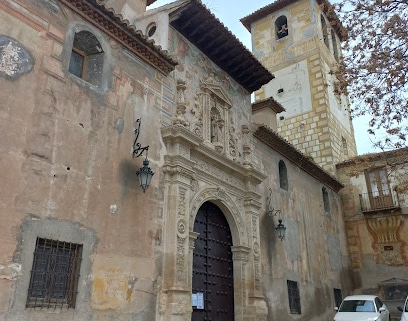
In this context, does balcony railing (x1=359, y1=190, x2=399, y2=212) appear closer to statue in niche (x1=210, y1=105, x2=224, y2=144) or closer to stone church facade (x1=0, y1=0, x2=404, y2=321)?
stone church facade (x1=0, y1=0, x2=404, y2=321)

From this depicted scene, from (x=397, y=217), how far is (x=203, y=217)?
10.6 metres

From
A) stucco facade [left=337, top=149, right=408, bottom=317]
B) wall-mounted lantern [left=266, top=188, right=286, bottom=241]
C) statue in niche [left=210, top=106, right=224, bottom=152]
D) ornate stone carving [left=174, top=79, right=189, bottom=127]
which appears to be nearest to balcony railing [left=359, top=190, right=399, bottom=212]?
stucco facade [left=337, top=149, right=408, bottom=317]

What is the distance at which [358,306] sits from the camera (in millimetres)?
11125

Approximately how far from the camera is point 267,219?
11.6 m

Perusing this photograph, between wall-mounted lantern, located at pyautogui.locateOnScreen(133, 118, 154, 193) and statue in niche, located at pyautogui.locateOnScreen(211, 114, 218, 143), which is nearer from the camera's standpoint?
wall-mounted lantern, located at pyautogui.locateOnScreen(133, 118, 154, 193)

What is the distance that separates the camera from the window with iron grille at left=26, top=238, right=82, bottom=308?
558 cm

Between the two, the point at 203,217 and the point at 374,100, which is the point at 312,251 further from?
the point at 374,100

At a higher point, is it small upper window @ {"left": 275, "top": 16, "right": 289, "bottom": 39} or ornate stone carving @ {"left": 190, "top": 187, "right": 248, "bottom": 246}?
small upper window @ {"left": 275, "top": 16, "right": 289, "bottom": 39}

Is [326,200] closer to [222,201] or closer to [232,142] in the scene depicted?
[232,142]

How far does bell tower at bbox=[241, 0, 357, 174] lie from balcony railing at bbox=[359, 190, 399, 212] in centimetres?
199

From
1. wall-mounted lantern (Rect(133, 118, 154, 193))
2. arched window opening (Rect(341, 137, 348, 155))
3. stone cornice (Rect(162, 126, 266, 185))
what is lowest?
wall-mounted lantern (Rect(133, 118, 154, 193))

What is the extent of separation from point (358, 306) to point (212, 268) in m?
4.75

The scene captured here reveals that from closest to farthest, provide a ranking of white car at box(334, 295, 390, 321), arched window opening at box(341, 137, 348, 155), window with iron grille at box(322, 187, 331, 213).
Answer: white car at box(334, 295, 390, 321) < window with iron grille at box(322, 187, 331, 213) < arched window opening at box(341, 137, 348, 155)

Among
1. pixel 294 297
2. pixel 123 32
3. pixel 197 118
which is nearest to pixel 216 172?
pixel 197 118
